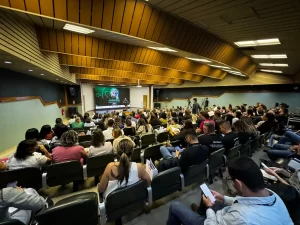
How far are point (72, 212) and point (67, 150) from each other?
1523 mm

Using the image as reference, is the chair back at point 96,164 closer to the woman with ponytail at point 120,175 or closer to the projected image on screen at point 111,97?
the woman with ponytail at point 120,175

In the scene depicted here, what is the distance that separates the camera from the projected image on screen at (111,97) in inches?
707

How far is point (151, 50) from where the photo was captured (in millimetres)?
6688

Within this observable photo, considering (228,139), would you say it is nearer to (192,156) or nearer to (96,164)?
(192,156)

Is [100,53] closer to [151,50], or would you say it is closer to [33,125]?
[151,50]

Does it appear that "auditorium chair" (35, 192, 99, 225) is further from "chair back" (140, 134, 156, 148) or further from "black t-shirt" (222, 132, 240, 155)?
"chair back" (140, 134, 156, 148)

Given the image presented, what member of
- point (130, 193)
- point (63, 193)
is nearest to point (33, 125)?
point (63, 193)

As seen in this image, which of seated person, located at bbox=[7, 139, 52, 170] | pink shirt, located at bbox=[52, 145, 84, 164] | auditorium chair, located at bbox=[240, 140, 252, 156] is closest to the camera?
seated person, located at bbox=[7, 139, 52, 170]

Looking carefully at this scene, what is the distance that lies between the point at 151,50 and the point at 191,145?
5.24 metres

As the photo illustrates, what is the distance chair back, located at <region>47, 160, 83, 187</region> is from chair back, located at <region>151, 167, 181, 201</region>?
4.48 feet

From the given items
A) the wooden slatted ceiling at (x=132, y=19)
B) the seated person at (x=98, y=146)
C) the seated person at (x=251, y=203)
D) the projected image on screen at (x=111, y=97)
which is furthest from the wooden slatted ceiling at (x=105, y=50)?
the projected image on screen at (x=111, y=97)

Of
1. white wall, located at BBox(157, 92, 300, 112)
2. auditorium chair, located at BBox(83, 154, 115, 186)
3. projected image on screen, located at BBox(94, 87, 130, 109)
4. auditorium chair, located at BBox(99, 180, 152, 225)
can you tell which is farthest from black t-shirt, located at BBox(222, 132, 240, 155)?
projected image on screen, located at BBox(94, 87, 130, 109)

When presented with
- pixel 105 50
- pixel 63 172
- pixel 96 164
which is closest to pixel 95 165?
pixel 96 164

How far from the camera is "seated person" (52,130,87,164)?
8.97 ft
